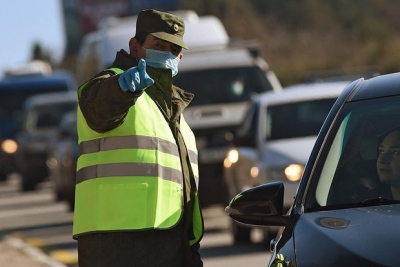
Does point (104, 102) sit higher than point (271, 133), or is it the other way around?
point (104, 102)

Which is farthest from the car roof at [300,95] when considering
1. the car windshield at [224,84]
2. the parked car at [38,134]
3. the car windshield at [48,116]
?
the car windshield at [48,116]

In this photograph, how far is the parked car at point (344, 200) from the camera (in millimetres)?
5453

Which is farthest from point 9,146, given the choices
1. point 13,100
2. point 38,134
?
point 38,134

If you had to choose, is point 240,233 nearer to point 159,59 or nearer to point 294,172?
point 294,172

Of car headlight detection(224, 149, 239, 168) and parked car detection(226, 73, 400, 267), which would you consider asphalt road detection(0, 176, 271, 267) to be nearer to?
car headlight detection(224, 149, 239, 168)

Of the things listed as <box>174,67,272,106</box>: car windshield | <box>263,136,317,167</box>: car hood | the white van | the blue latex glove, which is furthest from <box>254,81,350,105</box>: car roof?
the blue latex glove

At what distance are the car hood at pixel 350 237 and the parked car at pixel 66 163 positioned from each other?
16.5m

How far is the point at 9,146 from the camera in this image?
36.8 meters

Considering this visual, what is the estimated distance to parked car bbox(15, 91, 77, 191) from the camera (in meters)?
31.1

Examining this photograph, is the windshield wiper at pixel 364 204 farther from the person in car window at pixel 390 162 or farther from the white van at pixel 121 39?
the white van at pixel 121 39

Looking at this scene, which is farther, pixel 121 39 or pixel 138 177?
pixel 121 39

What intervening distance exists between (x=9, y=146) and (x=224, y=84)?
17.7 meters

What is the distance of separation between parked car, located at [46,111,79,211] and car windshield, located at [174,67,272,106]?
10.5 feet

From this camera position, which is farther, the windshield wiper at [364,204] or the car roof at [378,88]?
the car roof at [378,88]
